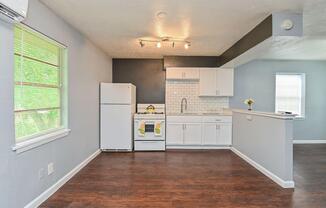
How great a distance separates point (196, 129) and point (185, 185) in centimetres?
255

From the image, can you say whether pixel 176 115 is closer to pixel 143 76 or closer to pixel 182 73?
pixel 182 73

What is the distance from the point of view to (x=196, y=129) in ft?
18.9

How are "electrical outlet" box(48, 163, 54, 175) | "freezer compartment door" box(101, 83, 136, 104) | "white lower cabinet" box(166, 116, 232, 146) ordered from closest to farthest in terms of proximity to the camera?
"electrical outlet" box(48, 163, 54, 175), "freezer compartment door" box(101, 83, 136, 104), "white lower cabinet" box(166, 116, 232, 146)

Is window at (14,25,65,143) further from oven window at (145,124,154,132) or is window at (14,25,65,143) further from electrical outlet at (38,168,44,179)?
oven window at (145,124,154,132)

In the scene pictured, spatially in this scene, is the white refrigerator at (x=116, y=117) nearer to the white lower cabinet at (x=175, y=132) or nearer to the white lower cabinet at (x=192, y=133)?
the white lower cabinet at (x=175, y=132)

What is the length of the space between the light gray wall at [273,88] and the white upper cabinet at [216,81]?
34 cm

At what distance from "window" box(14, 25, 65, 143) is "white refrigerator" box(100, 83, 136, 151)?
6.36ft

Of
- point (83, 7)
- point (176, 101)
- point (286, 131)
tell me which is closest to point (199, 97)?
point (176, 101)

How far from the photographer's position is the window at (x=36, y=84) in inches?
96.1

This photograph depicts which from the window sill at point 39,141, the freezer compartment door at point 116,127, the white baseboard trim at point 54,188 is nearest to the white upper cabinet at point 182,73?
the freezer compartment door at point 116,127

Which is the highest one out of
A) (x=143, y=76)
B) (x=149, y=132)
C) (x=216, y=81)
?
(x=143, y=76)

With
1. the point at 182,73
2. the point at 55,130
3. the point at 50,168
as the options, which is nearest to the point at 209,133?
the point at 182,73

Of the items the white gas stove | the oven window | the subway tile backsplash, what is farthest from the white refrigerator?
the subway tile backsplash

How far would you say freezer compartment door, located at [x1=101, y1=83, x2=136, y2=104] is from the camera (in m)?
5.34
